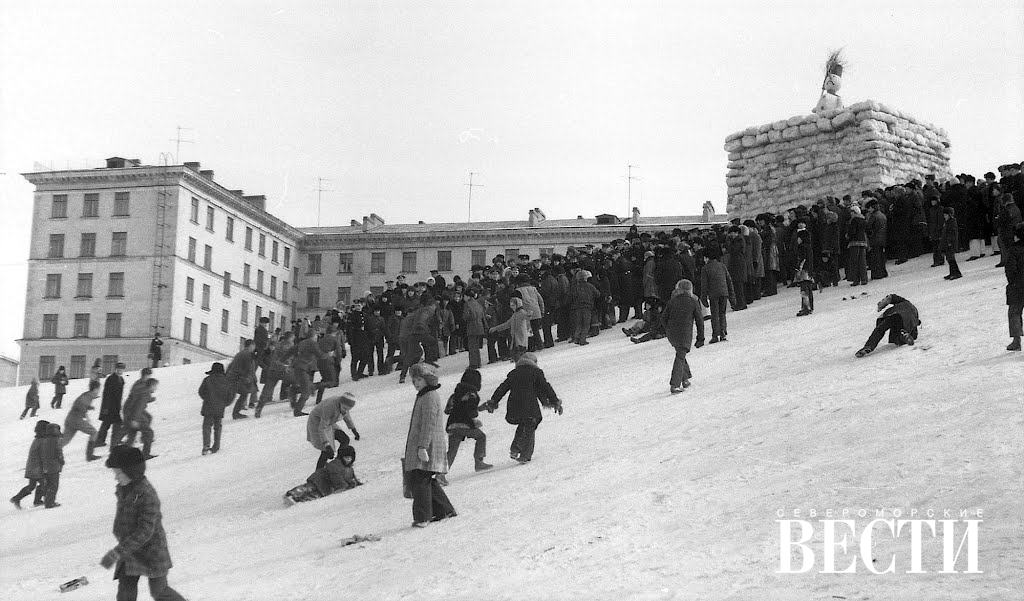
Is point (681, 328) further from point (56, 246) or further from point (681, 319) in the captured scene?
point (56, 246)

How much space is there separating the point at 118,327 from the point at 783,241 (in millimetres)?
53623

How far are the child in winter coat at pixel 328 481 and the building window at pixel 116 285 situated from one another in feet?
198

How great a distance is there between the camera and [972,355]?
46.9ft

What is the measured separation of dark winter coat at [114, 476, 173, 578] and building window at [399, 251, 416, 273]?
236 ft

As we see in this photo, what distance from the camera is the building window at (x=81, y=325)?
69875 mm

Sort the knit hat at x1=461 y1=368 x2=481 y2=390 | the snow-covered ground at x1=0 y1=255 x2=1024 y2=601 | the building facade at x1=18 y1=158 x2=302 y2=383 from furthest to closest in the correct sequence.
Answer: the building facade at x1=18 y1=158 x2=302 y2=383, the knit hat at x1=461 y1=368 x2=481 y2=390, the snow-covered ground at x1=0 y1=255 x2=1024 y2=601

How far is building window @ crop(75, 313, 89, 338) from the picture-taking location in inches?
2751

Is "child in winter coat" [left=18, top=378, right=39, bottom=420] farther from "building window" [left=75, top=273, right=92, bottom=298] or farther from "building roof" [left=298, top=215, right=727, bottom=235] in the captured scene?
"building roof" [left=298, top=215, right=727, bottom=235]

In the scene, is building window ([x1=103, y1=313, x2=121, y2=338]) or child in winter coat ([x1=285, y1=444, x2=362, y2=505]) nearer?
child in winter coat ([x1=285, y1=444, x2=362, y2=505])

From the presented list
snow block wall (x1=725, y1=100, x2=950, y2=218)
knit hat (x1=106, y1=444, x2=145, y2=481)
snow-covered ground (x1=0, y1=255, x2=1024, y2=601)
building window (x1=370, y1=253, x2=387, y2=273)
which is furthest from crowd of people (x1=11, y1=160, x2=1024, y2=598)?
building window (x1=370, y1=253, x2=387, y2=273)

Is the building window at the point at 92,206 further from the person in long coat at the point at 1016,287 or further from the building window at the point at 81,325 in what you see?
the person in long coat at the point at 1016,287

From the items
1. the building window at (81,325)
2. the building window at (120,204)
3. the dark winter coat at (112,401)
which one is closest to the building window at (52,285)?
the building window at (81,325)

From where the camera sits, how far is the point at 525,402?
12.9 metres

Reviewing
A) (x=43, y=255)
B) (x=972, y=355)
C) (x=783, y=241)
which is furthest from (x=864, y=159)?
(x=43, y=255)
